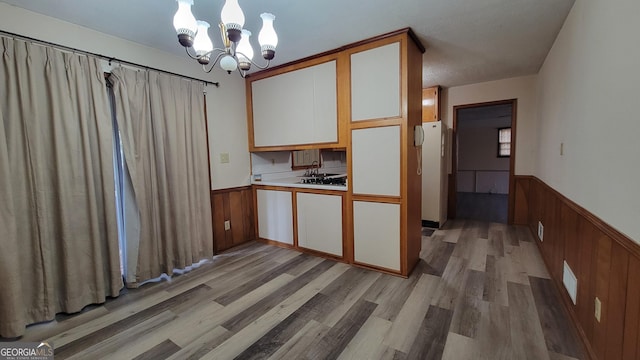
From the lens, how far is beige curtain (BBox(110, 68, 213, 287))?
7.95 ft

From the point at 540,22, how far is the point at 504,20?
1.15ft

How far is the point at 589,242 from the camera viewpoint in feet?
5.07

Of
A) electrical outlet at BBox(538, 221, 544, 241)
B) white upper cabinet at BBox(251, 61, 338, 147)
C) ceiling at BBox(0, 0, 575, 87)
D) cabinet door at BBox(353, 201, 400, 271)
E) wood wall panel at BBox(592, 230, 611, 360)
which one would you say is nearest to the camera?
wood wall panel at BBox(592, 230, 611, 360)

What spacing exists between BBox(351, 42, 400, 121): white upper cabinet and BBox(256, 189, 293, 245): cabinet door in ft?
4.73

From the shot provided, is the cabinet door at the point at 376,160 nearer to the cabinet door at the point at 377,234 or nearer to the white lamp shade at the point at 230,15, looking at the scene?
the cabinet door at the point at 377,234

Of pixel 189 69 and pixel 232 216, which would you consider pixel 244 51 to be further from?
pixel 232 216

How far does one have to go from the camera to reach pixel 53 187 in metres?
2.00

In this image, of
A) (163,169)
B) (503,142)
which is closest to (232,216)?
(163,169)

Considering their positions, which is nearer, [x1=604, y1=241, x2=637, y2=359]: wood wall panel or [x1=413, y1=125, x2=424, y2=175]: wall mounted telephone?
[x1=604, y1=241, x2=637, y2=359]: wood wall panel

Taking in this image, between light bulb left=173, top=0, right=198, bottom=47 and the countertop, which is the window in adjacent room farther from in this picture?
light bulb left=173, top=0, right=198, bottom=47

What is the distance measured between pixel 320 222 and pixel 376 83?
5.45 feet

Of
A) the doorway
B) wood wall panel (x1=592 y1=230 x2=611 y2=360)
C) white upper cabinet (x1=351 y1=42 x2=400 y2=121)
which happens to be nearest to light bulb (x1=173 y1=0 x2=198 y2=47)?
white upper cabinet (x1=351 y1=42 x2=400 y2=121)

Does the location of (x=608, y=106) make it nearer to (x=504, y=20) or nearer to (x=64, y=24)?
(x=504, y=20)

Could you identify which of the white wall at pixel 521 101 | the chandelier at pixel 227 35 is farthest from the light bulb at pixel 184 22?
the white wall at pixel 521 101
